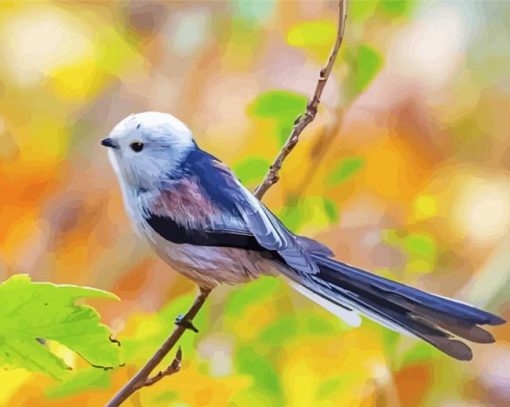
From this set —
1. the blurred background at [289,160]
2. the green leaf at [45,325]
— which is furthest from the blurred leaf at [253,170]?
the green leaf at [45,325]

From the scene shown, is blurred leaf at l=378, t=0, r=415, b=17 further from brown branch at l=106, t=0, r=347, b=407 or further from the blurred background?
brown branch at l=106, t=0, r=347, b=407

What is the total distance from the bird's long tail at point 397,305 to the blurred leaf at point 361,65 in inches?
8.9

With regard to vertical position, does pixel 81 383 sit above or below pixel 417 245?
below

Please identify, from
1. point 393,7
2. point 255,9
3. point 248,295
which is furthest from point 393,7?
point 248,295

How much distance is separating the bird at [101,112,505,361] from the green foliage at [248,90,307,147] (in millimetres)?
137

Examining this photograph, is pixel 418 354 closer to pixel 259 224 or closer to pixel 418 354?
pixel 418 354

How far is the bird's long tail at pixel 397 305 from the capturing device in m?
0.45

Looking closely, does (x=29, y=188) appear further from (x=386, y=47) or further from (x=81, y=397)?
(x=386, y=47)

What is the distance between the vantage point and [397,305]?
455 mm

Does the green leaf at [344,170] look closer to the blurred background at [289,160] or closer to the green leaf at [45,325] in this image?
the blurred background at [289,160]

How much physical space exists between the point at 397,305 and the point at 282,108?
212 millimetres

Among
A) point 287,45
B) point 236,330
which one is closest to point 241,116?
point 287,45

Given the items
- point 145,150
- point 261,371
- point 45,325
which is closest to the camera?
point 45,325

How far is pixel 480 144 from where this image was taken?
2.13 feet
